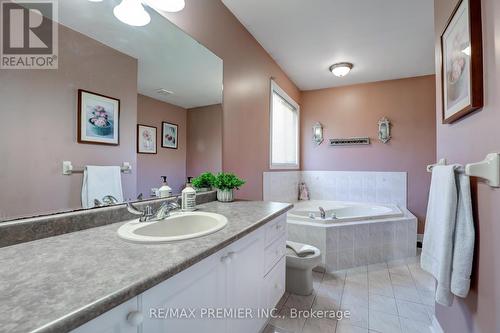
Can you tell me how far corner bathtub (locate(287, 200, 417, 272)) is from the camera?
2367 mm

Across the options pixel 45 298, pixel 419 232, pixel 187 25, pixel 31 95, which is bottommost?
pixel 419 232

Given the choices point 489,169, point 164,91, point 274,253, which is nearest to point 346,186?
point 274,253

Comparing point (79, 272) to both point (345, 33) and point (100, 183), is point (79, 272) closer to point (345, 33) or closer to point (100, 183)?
point (100, 183)

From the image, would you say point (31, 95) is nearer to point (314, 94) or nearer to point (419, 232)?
point (314, 94)

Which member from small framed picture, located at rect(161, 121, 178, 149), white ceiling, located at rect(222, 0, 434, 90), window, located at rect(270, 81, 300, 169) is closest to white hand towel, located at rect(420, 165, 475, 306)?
small framed picture, located at rect(161, 121, 178, 149)

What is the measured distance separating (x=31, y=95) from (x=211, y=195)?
47.1 inches

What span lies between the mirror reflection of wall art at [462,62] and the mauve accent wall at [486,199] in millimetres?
27

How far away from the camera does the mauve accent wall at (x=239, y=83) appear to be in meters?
1.69

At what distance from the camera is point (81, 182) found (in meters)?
1.02

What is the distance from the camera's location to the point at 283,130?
3.55m

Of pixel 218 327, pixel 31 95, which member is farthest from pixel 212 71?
pixel 218 327

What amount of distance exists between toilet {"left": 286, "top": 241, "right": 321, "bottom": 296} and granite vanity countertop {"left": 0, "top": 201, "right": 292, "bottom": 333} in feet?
3.74

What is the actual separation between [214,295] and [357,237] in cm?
205

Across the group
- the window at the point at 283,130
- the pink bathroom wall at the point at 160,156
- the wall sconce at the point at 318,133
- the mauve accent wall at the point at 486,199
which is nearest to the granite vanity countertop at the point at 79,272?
the pink bathroom wall at the point at 160,156
